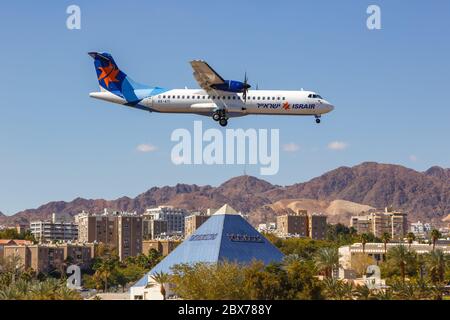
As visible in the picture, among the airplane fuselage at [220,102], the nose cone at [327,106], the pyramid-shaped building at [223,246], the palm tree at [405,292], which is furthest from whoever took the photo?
the pyramid-shaped building at [223,246]

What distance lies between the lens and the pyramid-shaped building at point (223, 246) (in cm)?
14212

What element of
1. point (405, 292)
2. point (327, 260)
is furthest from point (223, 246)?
point (405, 292)

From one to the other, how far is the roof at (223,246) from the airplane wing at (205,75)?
122 feet

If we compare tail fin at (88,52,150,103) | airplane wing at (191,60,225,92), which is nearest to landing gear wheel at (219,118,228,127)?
airplane wing at (191,60,225,92)

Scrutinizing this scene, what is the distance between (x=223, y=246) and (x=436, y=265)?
103ft

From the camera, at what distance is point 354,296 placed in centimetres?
11862

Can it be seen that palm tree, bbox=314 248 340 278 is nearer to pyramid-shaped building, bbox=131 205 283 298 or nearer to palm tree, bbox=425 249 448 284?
pyramid-shaped building, bbox=131 205 283 298

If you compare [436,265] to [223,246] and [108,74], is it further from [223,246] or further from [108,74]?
[108,74]

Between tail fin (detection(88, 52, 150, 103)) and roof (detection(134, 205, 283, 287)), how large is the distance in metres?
34.5

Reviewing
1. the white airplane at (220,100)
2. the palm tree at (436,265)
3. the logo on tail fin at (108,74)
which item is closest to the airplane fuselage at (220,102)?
the white airplane at (220,100)

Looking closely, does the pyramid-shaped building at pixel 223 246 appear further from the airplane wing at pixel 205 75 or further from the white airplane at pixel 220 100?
the airplane wing at pixel 205 75

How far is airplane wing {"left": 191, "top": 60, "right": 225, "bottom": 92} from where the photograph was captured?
4166 inches
